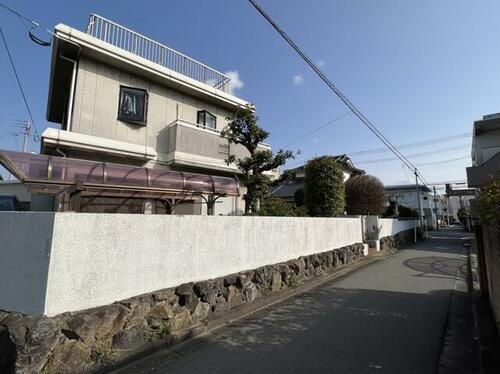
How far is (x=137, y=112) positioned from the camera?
9.99 meters

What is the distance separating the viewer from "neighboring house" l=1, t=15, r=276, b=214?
8.47 m

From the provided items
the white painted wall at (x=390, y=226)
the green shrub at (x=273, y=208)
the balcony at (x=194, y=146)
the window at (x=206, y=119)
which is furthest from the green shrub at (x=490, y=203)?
the white painted wall at (x=390, y=226)

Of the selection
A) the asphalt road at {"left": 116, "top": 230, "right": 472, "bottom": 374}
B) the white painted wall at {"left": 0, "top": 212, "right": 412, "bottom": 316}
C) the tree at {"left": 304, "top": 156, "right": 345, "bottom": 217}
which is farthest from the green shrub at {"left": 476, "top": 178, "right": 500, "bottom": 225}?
the tree at {"left": 304, "top": 156, "right": 345, "bottom": 217}

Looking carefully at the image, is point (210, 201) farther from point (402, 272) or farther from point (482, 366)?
point (402, 272)

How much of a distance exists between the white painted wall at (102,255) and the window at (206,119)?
6.80 meters

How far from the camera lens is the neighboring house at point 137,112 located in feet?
27.8

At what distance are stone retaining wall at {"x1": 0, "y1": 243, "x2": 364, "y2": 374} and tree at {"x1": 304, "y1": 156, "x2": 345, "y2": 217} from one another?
280 inches

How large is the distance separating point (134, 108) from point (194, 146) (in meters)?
2.32

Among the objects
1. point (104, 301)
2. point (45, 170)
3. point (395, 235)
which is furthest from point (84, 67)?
point (395, 235)

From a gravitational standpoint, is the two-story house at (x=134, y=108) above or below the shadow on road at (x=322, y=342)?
above

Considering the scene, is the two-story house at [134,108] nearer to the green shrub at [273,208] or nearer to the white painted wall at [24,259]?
the green shrub at [273,208]

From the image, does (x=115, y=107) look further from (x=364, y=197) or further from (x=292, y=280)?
(x=364, y=197)

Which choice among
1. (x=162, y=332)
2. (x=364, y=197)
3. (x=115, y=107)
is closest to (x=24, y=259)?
(x=162, y=332)

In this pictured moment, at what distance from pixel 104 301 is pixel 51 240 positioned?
1.08 m
